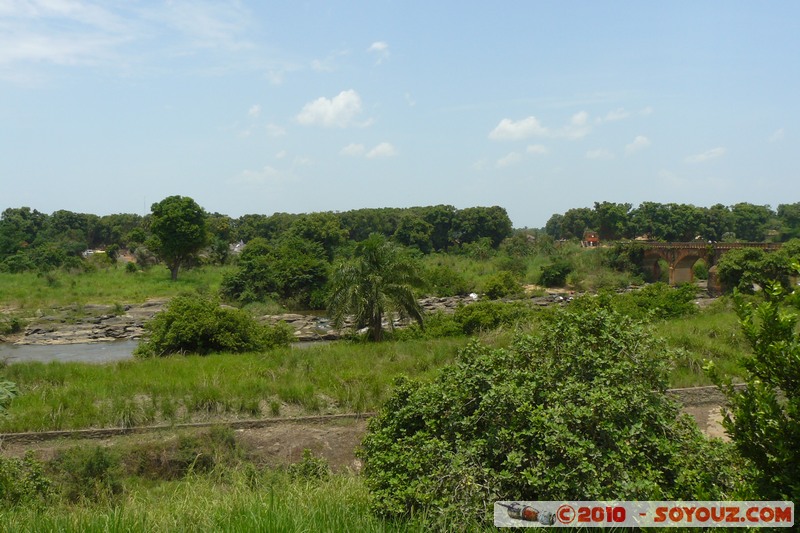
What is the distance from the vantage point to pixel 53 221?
81.0m

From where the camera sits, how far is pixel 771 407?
137 inches

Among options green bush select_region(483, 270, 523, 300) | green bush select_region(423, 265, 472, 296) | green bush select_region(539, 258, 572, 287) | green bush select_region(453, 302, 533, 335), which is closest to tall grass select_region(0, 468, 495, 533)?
green bush select_region(453, 302, 533, 335)

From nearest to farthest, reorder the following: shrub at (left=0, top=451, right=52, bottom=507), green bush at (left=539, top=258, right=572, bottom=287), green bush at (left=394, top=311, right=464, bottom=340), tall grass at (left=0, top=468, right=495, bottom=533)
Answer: tall grass at (left=0, top=468, right=495, bottom=533)
shrub at (left=0, top=451, right=52, bottom=507)
green bush at (left=394, top=311, right=464, bottom=340)
green bush at (left=539, top=258, right=572, bottom=287)

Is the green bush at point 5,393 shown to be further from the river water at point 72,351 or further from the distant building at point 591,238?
the distant building at point 591,238

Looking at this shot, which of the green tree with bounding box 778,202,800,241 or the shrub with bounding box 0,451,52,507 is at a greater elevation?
the green tree with bounding box 778,202,800,241

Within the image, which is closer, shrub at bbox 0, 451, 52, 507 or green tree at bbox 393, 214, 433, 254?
shrub at bbox 0, 451, 52, 507

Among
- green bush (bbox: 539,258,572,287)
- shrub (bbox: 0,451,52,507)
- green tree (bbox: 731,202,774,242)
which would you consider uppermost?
green tree (bbox: 731,202,774,242)

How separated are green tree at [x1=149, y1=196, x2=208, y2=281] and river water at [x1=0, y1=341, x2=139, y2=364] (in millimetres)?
16344

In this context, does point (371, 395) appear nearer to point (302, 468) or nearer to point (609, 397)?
point (302, 468)

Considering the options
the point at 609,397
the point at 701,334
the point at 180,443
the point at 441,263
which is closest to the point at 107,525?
the point at 609,397

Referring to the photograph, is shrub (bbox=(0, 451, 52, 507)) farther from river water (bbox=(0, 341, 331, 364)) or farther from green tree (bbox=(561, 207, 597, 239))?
green tree (bbox=(561, 207, 597, 239))

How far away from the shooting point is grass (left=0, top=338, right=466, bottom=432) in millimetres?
12820

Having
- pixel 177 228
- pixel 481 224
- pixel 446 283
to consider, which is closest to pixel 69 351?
pixel 177 228

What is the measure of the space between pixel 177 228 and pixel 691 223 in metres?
53.7
